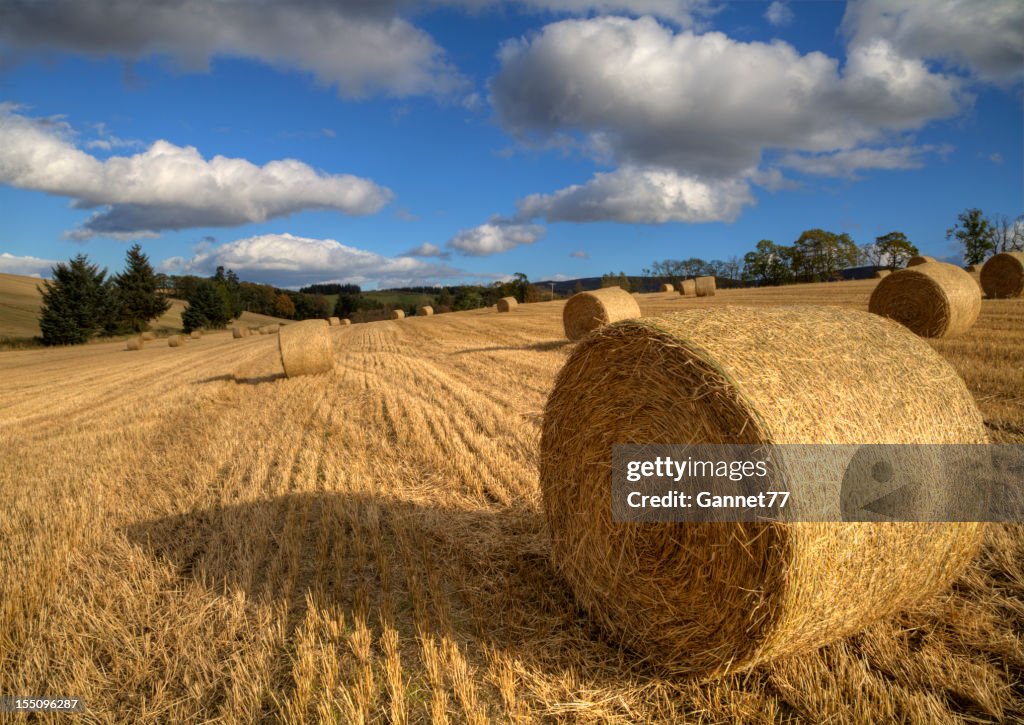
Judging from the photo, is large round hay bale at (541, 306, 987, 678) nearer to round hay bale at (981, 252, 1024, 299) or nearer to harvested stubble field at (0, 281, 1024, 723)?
harvested stubble field at (0, 281, 1024, 723)

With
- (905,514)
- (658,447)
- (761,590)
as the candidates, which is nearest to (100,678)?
(658,447)

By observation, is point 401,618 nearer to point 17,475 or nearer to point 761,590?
point 761,590

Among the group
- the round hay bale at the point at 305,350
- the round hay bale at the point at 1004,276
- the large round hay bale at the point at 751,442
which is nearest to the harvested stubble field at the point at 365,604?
the large round hay bale at the point at 751,442

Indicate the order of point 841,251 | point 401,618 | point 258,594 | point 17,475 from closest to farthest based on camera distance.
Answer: point 401,618
point 258,594
point 17,475
point 841,251

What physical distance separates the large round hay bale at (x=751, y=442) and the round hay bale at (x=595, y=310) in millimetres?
11511

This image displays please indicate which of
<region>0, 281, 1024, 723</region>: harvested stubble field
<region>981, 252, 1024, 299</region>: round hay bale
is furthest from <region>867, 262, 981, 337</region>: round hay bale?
<region>981, 252, 1024, 299</region>: round hay bale

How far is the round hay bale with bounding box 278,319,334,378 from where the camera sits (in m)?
13.7

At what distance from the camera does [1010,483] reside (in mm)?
4570

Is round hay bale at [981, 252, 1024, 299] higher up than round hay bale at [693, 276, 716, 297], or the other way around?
round hay bale at [693, 276, 716, 297]

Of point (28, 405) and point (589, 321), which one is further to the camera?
point (589, 321)

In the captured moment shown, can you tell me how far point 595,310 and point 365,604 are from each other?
12538 millimetres

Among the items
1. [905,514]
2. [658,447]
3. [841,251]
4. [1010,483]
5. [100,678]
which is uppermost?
[841,251]

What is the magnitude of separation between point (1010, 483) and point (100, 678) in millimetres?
6645

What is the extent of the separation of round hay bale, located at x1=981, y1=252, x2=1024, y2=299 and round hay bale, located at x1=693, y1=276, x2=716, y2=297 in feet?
54.0
